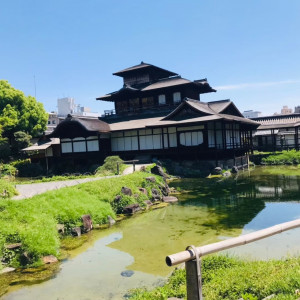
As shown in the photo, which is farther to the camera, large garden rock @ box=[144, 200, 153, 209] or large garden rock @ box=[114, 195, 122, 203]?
large garden rock @ box=[144, 200, 153, 209]

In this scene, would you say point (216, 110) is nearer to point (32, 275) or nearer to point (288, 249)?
point (288, 249)

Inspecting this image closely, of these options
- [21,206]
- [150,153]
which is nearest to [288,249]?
[21,206]

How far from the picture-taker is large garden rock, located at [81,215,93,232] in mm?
11648

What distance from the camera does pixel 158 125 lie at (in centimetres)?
2983


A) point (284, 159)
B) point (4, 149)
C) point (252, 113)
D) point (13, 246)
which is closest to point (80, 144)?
point (4, 149)

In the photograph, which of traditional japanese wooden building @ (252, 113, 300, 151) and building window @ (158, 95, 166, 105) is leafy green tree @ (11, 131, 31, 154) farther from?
traditional japanese wooden building @ (252, 113, 300, 151)

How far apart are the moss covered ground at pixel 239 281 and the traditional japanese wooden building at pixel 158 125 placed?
21.1m

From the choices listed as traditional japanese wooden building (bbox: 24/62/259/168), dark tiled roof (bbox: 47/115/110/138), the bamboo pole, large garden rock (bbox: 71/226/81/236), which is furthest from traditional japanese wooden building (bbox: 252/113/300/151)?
the bamboo pole

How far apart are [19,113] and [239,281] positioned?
1642 inches

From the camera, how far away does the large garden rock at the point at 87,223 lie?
11648 mm

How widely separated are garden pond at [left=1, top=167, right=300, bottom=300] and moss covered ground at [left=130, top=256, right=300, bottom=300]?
3.18ft

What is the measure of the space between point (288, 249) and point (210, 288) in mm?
4011

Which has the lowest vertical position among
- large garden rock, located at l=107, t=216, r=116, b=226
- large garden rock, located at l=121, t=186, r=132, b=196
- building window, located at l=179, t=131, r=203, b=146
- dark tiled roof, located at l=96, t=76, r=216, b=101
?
large garden rock, located at l=107, t=216, r=116, b=226

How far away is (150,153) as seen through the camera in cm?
3262
